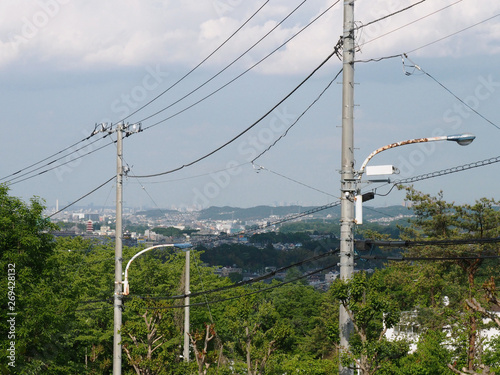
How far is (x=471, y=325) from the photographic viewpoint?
85.4 ft

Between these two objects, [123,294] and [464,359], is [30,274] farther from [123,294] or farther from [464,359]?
[464,359]

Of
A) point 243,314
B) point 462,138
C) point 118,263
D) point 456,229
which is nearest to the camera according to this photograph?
point 462,138

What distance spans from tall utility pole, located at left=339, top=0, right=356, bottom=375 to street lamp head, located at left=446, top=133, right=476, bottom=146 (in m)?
1.90

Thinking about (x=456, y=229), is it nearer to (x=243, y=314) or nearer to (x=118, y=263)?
(x=243, y=314)

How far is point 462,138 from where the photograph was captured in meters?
12.6

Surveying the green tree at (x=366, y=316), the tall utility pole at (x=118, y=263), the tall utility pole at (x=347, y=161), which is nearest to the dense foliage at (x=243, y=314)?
the green tree at (x=366, y=316)

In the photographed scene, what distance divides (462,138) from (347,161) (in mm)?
2199

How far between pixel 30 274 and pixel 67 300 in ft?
10.2

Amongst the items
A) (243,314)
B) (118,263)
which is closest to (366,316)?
(118,263)

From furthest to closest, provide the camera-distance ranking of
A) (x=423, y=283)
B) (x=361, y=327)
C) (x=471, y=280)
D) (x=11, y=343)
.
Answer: (x=423, y=283)
(x=471, y=280)
(x=11, y=343)
(x=361, y=327)

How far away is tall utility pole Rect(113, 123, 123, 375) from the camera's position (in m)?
22.5

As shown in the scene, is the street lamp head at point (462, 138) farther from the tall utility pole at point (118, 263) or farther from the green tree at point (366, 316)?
the tall utility pole at point (118, 263)

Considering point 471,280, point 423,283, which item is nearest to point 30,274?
point 471,280

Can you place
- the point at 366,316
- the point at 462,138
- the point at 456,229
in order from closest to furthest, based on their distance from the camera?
the point at 462,138 → the point at 366,316 → the point at 456,229
